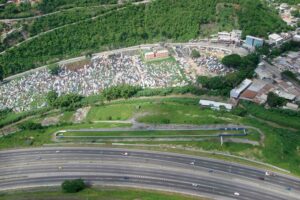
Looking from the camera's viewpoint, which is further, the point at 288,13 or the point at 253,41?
the point at 288,13

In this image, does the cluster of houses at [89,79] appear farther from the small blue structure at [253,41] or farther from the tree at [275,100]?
the tree at [275,100]

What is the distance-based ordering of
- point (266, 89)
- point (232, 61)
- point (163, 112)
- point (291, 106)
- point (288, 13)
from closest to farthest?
point (291, 106) < point (163, 112) < point (266, 89) < point (232, 61) < point (288, 13)

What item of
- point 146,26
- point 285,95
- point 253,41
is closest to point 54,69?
point 146,26

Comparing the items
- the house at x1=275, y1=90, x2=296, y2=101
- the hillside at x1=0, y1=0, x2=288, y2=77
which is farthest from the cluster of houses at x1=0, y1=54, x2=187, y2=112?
the house at x1=275, y1=90, x2=296, y2=101

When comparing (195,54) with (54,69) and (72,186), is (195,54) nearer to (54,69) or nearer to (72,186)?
(54,69)

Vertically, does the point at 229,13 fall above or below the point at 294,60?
above

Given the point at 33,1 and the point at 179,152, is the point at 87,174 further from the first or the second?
the point at 33,1

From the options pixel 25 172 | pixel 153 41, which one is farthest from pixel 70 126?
pixel 153 41

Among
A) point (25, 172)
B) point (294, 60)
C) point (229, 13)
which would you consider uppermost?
point (229, 13)

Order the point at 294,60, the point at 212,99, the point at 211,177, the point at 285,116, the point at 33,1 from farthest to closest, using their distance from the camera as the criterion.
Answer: the point at 33,1 < the point at 294,60 < the point at 212,99 < the point at 285,116 < the point at 211,177
